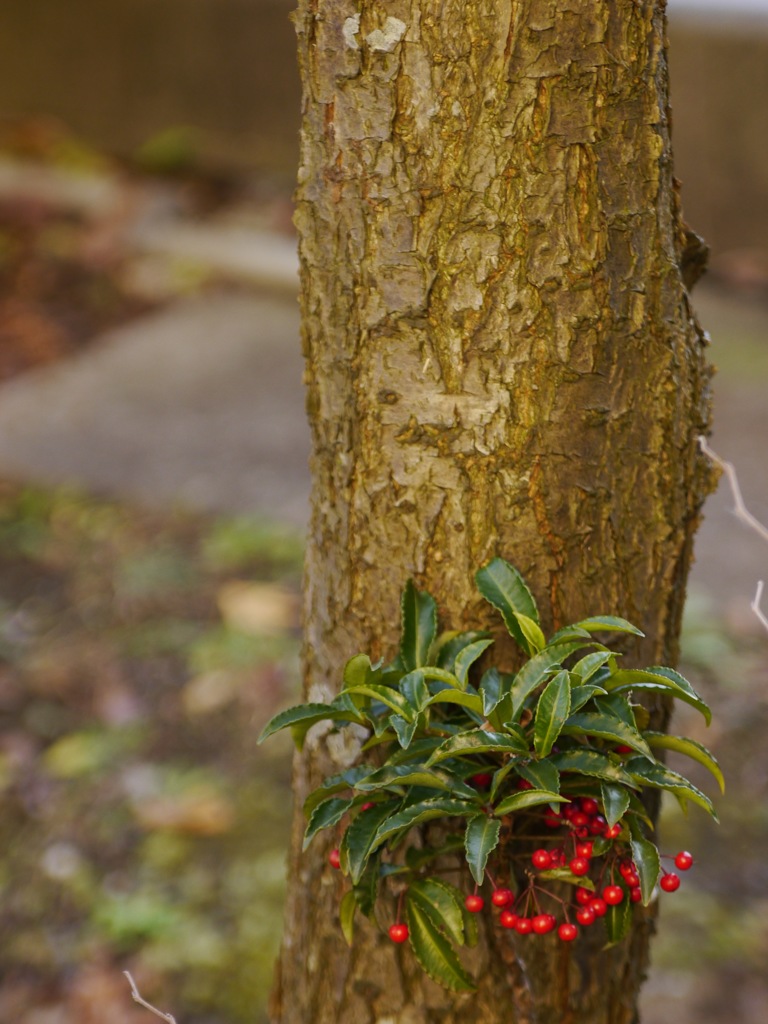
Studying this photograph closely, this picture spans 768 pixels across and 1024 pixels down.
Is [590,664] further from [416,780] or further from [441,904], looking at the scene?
[441,904]

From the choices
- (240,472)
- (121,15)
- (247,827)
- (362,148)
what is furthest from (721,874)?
(121,15)

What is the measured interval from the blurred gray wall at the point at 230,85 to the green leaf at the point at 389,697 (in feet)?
12.6

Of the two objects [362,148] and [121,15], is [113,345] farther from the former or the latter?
[362,148]

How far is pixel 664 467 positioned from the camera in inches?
56.4

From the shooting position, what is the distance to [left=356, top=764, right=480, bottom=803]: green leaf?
128cm

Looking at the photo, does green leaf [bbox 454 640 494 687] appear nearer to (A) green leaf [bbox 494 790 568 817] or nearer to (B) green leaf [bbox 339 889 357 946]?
(A) green leaf [bbox 494 790 568 817]

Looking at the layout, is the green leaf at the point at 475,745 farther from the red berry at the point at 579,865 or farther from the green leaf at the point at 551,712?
the red berry at the point at 579,865

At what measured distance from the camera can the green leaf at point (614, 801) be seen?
122 cm

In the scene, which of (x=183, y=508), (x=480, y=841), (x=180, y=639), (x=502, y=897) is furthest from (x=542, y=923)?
(x=183, y=508)

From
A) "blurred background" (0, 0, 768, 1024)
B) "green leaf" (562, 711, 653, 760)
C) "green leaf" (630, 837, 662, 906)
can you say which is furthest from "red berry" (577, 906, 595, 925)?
"blurred background" (0, 0, 768, 1024)

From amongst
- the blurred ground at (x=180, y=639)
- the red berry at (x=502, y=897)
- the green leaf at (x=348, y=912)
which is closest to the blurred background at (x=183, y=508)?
the blurred ground at (x=180, y=639)

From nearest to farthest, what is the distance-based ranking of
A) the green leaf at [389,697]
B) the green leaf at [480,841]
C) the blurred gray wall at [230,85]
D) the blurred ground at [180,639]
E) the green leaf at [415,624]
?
the green leaf at [480,841]
the green leaf at [389,697]
the green leaf at [415,624]
the blurred ground at [180,639]
the blurred gray wall at [230,85]

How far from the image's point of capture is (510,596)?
4.56 ft

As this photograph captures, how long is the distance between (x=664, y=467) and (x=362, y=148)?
0.52 meters
